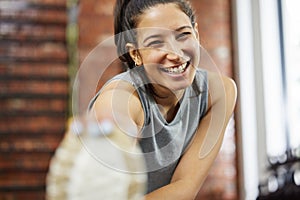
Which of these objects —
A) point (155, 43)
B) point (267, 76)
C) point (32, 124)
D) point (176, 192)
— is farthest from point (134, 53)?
point (32, 124)

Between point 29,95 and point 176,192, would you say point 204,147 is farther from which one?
point 29,95

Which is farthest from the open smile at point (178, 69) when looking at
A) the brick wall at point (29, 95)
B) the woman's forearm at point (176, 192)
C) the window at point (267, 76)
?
the brick wall at point (29, 95)

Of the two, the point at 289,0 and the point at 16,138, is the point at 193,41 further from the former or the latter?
the point at 16,138

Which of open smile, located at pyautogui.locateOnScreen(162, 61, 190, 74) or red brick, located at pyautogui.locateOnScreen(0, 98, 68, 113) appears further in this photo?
red brick, located at pyautogui.locateOnScreen(0, 98, 68, 113)

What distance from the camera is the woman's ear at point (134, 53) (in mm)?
466

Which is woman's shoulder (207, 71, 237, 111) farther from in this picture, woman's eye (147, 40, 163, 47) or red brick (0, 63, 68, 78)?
red brick (0, 63, 68, 78)

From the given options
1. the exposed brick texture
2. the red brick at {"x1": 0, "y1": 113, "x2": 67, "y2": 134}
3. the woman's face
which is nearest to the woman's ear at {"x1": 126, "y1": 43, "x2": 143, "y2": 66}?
the woman's face

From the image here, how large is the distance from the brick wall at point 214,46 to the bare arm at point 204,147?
8 cm

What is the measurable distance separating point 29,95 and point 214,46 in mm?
842

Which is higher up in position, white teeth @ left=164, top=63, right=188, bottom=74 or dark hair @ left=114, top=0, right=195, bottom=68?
dark hair @ left=114, top=0, right=195, bottom=68

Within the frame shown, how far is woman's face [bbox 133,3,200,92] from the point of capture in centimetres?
46

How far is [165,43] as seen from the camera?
1.50 ft

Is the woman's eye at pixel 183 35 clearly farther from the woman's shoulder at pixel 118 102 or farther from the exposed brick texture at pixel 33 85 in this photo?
the exposed brick texture at pixel 33 85

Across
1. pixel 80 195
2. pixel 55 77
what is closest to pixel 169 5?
pixel 80 195
